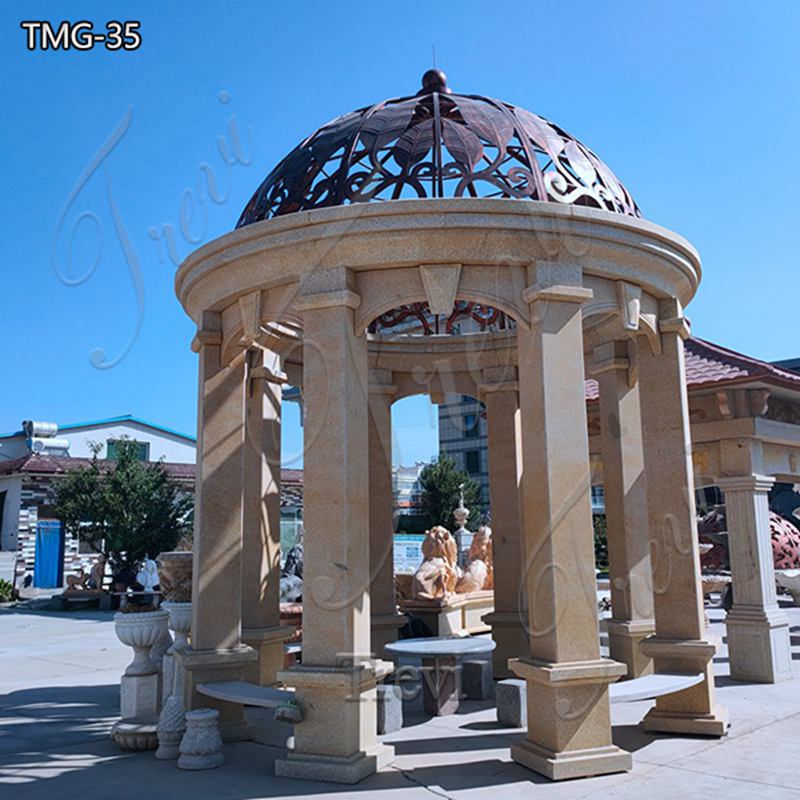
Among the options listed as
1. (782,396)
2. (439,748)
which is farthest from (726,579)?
(439,748)

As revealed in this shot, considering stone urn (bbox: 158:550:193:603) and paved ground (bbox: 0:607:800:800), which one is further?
stone urn (bbox: 158:550:193:603)

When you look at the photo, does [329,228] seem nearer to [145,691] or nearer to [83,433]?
[145,691]

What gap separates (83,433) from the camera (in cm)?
3884

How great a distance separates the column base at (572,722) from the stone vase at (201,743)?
2.51 m

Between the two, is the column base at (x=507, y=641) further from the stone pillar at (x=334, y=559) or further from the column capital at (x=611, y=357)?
the stone pillar at (x=334, y=559)

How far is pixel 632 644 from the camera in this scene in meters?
8.95

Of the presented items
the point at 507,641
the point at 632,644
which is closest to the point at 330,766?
the point at 632,644

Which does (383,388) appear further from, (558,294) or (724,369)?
(724,369)

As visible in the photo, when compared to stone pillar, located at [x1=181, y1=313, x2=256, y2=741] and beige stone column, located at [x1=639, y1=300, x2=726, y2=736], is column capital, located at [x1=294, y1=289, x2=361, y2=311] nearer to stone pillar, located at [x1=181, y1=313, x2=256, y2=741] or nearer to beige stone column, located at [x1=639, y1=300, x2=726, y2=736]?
stone pillar, located at [x1=181, y1=313, x2=256, y2=741]

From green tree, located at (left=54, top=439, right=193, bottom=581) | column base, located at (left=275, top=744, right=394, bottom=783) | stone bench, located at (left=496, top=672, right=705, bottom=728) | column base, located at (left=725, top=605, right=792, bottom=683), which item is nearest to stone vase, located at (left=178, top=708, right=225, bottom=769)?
column base, located at (left=275, top=744, right=394, bottom=783)

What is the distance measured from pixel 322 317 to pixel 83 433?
35.6m

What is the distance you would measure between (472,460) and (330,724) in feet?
161

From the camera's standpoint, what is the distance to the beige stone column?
723 cm

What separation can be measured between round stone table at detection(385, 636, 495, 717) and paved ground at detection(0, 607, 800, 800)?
210 mm
